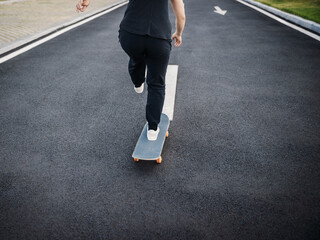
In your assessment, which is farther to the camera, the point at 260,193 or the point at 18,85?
the point at 18,85

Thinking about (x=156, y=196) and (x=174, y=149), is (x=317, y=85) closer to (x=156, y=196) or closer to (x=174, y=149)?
(x=174, y=149)

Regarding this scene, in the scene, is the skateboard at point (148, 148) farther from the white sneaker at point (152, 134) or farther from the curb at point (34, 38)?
the curb at point (34, 38)

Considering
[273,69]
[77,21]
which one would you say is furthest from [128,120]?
[77,21]

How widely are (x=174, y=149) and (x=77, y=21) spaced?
26.0 ft

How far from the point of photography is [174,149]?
2.58 meters

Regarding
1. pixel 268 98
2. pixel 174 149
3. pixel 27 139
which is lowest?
pixel 27 139

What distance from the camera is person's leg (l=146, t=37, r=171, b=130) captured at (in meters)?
1.96

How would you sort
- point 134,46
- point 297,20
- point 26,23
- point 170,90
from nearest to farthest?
point 134,46, point 170,90, point 297,20, point 26,23

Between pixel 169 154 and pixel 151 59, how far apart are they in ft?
3.44

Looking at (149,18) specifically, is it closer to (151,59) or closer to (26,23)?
(151,59)

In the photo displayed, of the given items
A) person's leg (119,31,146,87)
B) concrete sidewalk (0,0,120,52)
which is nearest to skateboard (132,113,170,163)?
person's leg (119,31,146,87)

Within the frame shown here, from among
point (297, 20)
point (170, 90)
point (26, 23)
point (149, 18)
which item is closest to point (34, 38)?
point (26, 23)

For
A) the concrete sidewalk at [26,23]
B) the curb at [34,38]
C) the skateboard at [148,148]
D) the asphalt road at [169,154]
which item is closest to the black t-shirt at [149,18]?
the skateboard at [148,148]

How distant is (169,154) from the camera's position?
251 cm
